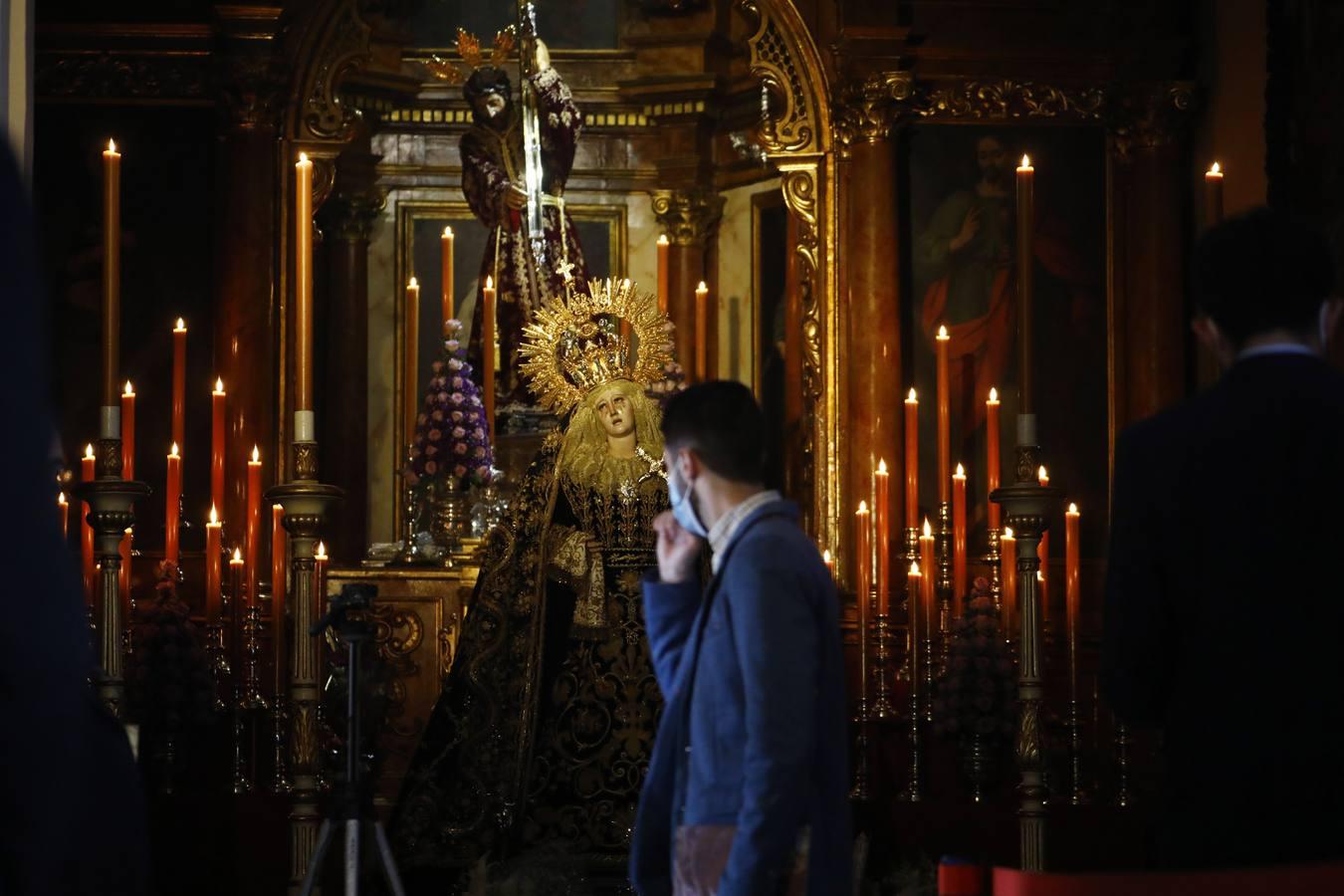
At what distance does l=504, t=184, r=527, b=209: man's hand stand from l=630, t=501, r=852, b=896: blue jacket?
554 centimetres

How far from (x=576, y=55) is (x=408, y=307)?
5.09 feet

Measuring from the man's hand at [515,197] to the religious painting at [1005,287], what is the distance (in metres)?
1.66

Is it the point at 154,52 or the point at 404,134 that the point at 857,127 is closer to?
the point at 404,134

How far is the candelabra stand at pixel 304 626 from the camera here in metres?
5.32

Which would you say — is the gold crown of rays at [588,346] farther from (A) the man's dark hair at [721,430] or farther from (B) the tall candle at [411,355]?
(A) the man's dark hair at [721,430]

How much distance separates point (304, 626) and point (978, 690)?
2.77 m

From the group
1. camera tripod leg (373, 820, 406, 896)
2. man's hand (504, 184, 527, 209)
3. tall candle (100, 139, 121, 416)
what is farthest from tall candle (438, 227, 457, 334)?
camera tripod leg (373, 820, 406, 896)

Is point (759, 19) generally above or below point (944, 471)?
above

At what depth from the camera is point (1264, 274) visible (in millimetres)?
2975

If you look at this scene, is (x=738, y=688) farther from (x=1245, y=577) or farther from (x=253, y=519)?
(x=253, y=519)

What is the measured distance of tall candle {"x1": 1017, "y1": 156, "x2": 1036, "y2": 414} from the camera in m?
5.62

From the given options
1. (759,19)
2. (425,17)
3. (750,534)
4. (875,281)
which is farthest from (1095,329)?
(750,534)

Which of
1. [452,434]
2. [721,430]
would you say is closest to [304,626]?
[721,430]

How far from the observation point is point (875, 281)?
28.3 ft
